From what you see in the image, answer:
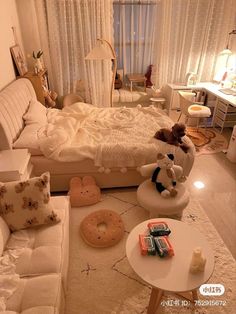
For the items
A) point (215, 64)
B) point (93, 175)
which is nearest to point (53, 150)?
point (93, 175)

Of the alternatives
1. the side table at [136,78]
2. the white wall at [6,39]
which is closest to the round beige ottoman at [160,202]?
the white wall at [6,39]

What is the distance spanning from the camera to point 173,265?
140cm

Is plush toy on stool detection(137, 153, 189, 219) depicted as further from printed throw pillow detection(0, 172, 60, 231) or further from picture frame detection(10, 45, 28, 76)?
picture frame detection(10, 45, 28, 76)

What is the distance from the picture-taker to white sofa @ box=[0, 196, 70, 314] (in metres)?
1.26

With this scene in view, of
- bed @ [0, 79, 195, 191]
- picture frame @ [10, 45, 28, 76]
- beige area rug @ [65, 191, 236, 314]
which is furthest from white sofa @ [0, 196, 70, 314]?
picture frame @ [10, 45, 28, 76]

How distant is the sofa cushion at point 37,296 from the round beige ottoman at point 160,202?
3.02 ft

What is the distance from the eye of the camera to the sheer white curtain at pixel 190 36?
3.98m

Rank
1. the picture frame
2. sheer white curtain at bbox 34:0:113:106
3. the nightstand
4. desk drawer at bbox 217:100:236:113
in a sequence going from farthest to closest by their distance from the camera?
desk drawer at bbox 217:100:236:113 < sheer white curtain at bbox 34:0:113:106 < the picture frame < the nightstand

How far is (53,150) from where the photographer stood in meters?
2.39

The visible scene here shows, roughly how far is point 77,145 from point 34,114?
2.45 ft

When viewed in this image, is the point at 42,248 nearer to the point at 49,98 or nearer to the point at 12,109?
the point at 12,109

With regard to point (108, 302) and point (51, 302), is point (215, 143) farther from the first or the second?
point (51, 302)

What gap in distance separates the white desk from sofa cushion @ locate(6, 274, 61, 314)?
325 cm

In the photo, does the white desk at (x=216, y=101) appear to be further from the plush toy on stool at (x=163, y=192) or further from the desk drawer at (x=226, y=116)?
the plush toy on stool at (x=163, y=192)
